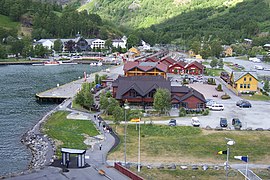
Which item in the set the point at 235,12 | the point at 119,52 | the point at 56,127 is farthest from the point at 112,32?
the point at 56,127

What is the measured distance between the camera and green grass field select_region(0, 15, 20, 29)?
117 metres

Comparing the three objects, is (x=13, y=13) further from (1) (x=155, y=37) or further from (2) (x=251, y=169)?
(2) (x=251, y=169)

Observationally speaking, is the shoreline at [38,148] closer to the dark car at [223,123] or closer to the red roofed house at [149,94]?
the red roofed house at [149,94]

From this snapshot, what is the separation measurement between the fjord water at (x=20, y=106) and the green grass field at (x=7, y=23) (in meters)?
41.4

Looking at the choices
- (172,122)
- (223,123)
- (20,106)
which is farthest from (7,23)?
(223,123)

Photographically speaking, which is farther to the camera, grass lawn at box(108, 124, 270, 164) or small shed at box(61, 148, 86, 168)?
grass lawn at box(108, 124, 270, 164)

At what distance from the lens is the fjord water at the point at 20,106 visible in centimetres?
2665

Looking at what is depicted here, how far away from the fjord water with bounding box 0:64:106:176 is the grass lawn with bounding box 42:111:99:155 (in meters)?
2.14

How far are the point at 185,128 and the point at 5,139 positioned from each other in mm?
14345

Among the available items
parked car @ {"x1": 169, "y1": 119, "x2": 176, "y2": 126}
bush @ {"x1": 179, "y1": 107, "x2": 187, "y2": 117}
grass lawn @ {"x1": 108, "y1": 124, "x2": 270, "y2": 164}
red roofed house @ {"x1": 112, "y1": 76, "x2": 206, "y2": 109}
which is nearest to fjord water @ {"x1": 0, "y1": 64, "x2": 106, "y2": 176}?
grass lawn @ {"x1": 108, "y1": 124, "x2": 270, "y2": 164}

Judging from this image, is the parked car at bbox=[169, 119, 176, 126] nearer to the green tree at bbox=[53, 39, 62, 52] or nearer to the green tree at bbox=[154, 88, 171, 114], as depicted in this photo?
the green tree at bbox=[154, 88, 171, 114]

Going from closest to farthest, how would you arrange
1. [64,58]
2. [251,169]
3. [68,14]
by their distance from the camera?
[251,169] → [64,58] → [68,14]

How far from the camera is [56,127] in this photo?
32.9 metres

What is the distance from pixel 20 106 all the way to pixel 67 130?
1363 cm
